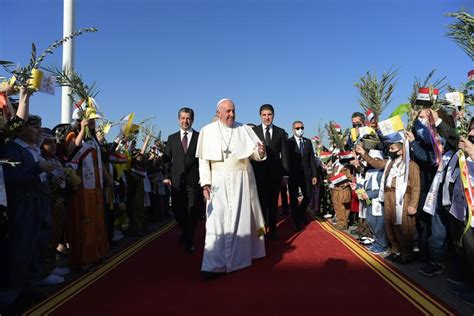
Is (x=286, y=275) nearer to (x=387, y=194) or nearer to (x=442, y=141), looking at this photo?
(x=387, y=194)

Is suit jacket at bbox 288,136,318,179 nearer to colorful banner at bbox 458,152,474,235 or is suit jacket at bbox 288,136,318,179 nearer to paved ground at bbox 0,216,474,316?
paved ground at bbox 0,216,474,316

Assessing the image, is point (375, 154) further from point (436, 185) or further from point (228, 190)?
point (228, 190)

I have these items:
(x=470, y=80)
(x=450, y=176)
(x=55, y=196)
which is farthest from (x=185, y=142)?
(x=470, y=80)

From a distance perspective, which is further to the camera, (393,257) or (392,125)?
(393,257)

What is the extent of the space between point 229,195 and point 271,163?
2.41m

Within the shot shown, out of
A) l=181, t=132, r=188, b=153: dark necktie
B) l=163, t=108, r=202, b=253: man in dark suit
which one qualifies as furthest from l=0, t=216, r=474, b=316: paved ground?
l=181, t=132, r=188, b=153: dark necktie

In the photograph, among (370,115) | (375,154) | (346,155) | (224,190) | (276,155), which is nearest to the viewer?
(224,190)

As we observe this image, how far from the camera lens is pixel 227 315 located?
3.52 meters

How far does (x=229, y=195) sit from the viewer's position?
16.5 feet

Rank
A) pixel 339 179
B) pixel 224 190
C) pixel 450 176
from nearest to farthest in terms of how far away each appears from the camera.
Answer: pixel 450 176 < pixel 224 190 < pixel 339 179

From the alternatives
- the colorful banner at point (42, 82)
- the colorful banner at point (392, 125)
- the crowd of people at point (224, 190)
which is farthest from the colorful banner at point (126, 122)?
the colorful banner at point (392, 125)

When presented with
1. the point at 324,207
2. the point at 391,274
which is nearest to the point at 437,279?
the point at 391,274

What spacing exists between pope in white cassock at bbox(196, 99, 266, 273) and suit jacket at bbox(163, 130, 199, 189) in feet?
4.61

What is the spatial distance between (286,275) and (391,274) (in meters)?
1.29
